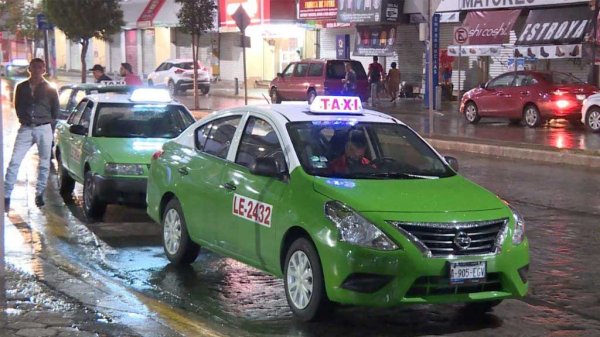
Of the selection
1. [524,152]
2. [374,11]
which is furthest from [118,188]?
[374,11]

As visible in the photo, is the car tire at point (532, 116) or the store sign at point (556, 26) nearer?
the car tire at point (532, 116)

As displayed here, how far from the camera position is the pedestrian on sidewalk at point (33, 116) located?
10.6 metres

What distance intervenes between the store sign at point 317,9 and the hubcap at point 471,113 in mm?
13098

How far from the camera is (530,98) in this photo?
22438 millimetres

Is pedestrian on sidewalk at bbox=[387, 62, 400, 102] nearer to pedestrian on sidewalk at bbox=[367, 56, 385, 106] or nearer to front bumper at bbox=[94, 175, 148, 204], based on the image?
pedestrian on sidewalk at bbox=[367, 56, 385, 106]

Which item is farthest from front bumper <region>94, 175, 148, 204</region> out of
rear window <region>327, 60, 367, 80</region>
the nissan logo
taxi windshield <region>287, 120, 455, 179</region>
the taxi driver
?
rear window <region>327, 60, 367, 80</region>

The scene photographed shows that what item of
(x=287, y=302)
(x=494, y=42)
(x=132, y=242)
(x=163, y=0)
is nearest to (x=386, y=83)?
(x=494, y=42)

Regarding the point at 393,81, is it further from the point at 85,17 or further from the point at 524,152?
the point at 524,152

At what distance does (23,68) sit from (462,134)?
114 ft

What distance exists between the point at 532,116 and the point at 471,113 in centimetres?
226

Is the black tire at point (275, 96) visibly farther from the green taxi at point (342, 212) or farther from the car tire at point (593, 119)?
the green taxi at point (342, 212)

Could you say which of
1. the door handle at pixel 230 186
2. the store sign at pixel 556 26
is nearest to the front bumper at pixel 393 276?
the door handle at pixel 230 186

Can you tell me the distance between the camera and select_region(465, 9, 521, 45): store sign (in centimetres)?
2883

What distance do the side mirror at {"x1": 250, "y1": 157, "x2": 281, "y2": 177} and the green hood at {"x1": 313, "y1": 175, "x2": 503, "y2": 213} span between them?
0.38 m
